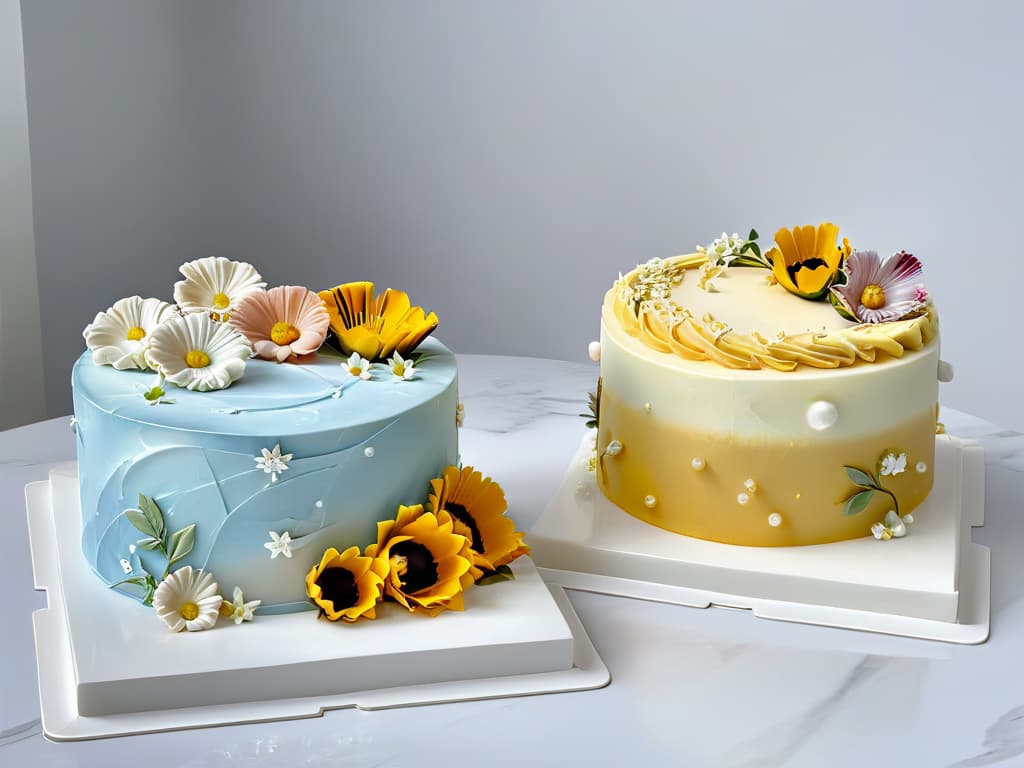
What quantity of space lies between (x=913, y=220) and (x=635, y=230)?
610 mm

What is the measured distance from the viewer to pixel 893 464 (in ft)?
5.05

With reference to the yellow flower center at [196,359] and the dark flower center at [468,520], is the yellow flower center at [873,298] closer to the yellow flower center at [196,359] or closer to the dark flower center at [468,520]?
the dark flower center at [468,520]

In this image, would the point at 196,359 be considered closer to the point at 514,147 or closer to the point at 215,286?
the point at 215,286

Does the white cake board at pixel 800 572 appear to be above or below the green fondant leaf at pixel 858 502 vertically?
below

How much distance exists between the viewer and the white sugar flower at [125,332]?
1.45 meters

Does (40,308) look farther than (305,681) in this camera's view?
Yes

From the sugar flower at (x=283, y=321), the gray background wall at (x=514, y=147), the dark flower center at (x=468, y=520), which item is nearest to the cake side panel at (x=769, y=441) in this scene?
the dark flower center at (x=468, y=520)

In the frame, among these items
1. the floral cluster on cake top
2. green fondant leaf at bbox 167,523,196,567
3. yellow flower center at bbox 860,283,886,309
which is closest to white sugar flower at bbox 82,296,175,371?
the floral cluster on cake top

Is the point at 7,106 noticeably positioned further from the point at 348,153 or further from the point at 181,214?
the point at 348,153

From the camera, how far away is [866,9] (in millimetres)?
2584

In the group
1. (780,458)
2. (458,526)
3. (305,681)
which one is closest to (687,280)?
(780,458)

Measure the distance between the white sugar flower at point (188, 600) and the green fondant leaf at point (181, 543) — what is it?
0.04 feet

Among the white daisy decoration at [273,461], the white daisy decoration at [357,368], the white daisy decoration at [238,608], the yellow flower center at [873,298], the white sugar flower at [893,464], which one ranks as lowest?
the white daisy decoration at [238,608]

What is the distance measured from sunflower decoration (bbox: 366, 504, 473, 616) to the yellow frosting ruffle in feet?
1.26
